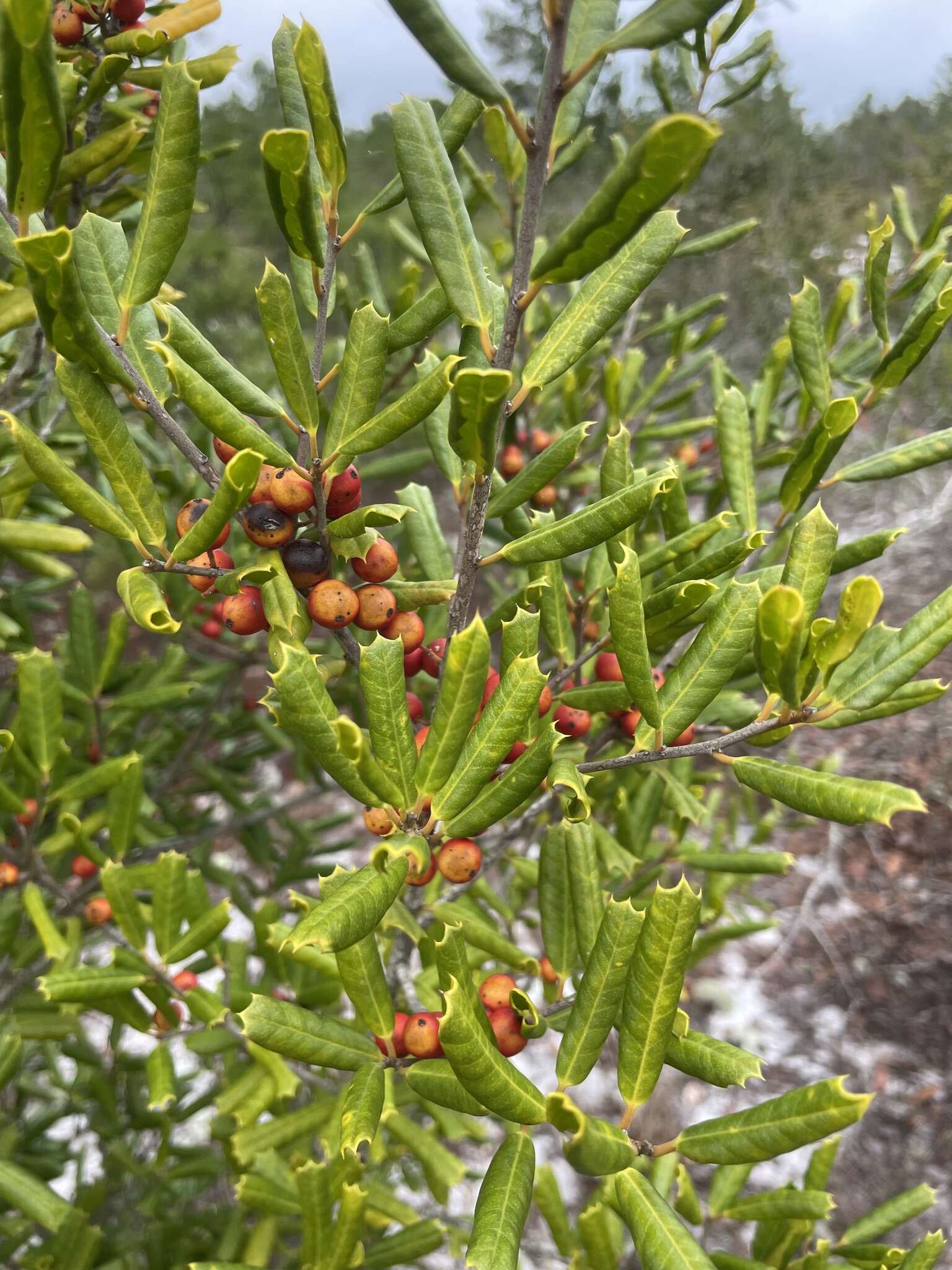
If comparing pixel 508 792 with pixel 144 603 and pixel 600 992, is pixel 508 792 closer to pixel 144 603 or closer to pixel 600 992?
pixel 600 992

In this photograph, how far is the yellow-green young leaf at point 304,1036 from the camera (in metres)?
0.88

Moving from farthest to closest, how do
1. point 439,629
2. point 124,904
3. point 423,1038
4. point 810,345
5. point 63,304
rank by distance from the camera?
point 439,629
point 124,904
point 810,345
point 423,1038
point 63,304

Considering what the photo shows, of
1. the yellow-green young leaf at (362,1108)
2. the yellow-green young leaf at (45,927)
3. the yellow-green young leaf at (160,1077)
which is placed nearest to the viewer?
the yellow-green young leaf at (362,1108)

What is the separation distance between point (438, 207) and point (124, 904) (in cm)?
113

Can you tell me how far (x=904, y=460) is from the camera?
115 centimetres

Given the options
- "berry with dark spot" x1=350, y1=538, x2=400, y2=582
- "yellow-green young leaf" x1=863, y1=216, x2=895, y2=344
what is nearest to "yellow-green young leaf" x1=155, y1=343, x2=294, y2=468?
"berry with dark spot" x1=350, y1=538, x2=400, y2=582

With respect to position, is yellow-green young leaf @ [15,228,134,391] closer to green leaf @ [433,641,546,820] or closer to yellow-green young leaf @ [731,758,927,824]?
Answer: green leaf @ [433,641,546,820]

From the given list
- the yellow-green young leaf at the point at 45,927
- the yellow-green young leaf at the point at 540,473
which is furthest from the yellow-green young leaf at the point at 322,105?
the yellow-green young leaf at the point at 45,927

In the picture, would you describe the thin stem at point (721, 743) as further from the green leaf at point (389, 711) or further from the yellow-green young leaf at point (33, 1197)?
the yellow-green young leaf at point (33, 1197)

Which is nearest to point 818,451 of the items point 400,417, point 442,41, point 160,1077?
point 400,417

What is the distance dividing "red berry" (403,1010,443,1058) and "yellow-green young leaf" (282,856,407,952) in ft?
1.06

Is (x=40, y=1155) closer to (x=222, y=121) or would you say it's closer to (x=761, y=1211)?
(x=761, y=1211)

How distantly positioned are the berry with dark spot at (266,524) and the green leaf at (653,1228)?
70cm

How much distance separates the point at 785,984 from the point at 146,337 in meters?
4.96
